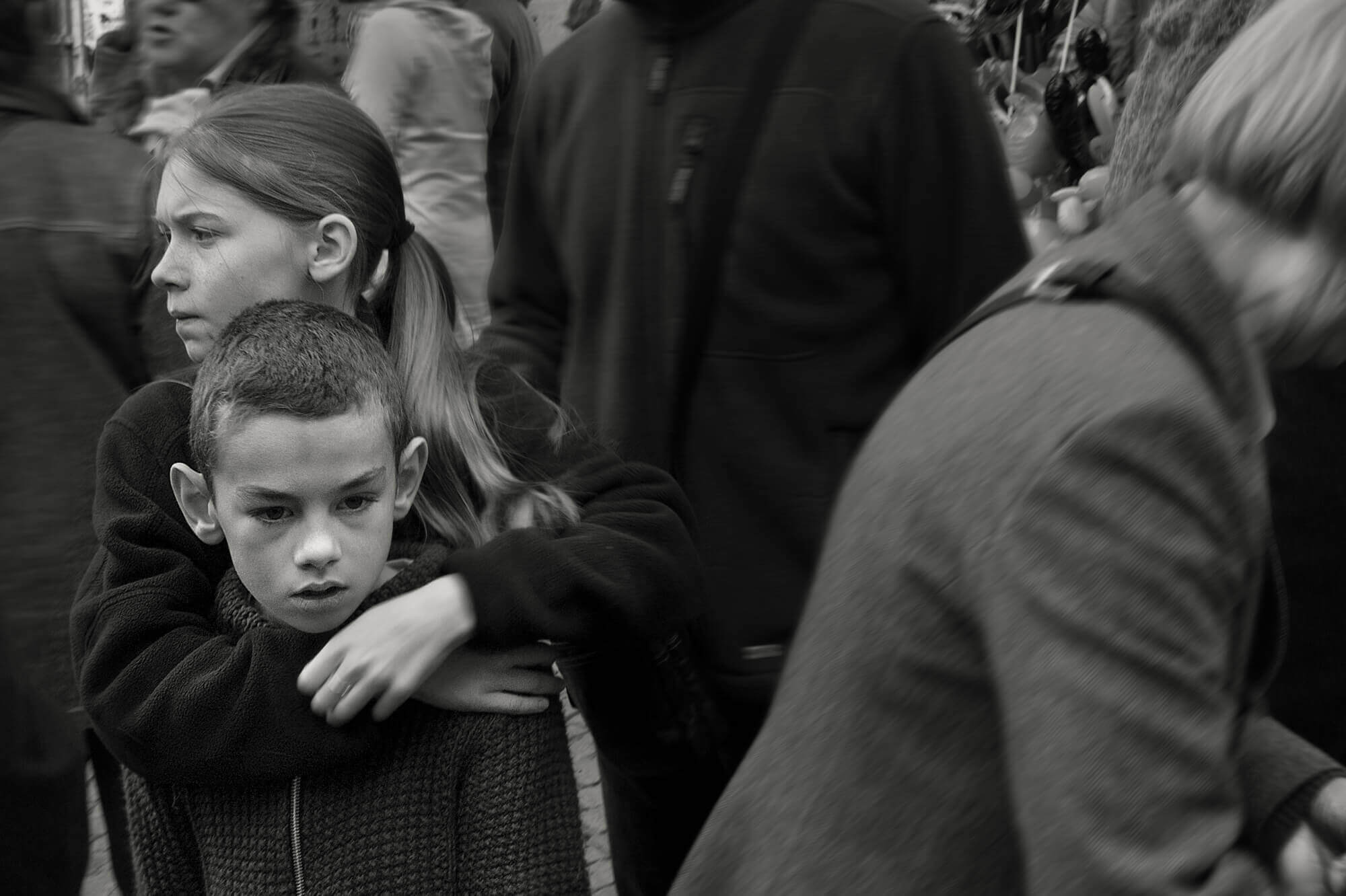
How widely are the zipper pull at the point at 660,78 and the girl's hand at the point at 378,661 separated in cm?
88

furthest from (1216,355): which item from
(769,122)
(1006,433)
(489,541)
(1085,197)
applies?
(1085,197)

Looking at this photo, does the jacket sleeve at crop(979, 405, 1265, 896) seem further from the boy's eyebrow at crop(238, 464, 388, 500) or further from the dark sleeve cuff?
the boy's eyebrow at crop(238, 464, 388, 500)

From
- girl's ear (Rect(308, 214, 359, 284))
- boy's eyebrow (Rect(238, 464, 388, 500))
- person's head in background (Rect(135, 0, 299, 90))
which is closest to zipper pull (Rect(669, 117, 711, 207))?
girl's ear (Rect(308, 214, 359, 284))

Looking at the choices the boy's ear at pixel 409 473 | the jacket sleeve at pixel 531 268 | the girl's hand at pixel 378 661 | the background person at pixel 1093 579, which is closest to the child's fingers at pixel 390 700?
the girl's hand at pixel 378 661

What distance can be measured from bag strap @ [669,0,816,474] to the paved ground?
1.79m

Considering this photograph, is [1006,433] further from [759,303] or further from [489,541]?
[759,303]

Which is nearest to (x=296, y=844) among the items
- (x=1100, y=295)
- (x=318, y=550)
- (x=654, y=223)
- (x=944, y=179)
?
(x=318, y=550)

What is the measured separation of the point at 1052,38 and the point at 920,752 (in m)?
3.25

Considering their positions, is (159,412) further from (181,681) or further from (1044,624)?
(1044,624)

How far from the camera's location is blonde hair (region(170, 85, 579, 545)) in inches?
78.4

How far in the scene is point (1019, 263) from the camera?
2209 mm

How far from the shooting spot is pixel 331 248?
2062 millimetres

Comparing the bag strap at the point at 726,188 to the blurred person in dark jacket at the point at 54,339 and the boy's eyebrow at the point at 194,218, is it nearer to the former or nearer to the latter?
the boy's eyebrow at the point at 194,218

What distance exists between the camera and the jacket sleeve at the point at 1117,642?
1.17 m
